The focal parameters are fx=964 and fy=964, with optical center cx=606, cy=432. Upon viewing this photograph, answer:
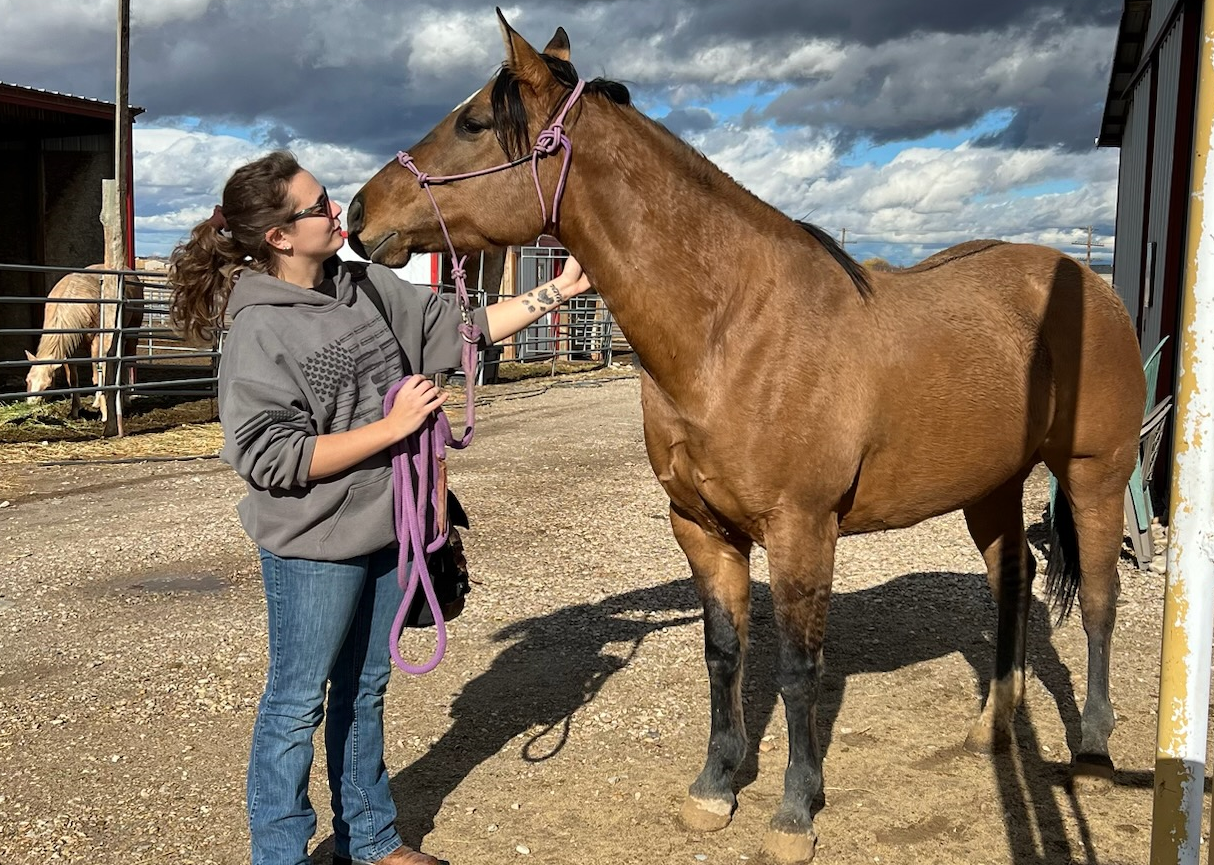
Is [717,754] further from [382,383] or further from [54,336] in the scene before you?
[54,336]

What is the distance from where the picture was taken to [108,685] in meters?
4.15

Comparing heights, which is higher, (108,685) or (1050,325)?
(1050,325)

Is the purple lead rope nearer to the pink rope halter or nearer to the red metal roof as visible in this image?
the pink rope halter

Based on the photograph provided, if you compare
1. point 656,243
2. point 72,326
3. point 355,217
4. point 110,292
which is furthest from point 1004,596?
point 110,292

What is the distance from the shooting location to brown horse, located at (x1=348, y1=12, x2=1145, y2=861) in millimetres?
2748

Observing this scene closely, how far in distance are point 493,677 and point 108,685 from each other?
1.64m

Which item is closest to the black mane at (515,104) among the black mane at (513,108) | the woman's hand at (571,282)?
the black mane at (513,108)

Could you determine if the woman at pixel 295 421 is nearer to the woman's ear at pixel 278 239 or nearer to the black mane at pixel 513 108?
the woman's ear at pixel 278 239

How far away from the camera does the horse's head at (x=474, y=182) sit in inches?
105

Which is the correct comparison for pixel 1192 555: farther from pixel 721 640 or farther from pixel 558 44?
pixel 558 44

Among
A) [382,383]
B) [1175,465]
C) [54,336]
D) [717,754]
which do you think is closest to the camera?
[1175,465]

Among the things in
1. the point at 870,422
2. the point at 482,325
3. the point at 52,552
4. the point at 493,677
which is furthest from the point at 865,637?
the point at 52,552

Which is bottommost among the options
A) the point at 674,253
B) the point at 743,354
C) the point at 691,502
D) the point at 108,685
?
the point at 108,685

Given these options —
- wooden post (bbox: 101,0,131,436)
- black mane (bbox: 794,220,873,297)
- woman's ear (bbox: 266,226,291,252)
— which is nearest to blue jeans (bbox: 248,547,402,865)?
woman's ear (bbox: 266,226,291,252)
